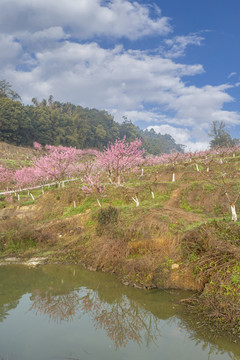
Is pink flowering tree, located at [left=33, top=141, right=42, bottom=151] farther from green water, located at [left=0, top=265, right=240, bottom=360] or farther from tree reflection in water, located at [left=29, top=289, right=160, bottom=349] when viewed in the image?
tree reflection in water, located at [left=29, top=289, right=160, bottom=349]

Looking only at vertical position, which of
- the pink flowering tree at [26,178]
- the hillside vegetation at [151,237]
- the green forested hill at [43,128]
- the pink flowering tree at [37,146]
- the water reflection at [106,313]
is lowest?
the water reflection at [106,313]

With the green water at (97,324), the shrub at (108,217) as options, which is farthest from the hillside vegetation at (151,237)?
the green water at (97,324)

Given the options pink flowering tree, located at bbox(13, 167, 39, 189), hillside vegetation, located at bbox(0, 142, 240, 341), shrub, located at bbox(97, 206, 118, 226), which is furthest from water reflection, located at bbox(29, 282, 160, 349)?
pink flowering tree, located at bbox(13, 167, 39, 189)

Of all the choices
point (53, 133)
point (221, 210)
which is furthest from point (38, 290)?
point (53, 133)

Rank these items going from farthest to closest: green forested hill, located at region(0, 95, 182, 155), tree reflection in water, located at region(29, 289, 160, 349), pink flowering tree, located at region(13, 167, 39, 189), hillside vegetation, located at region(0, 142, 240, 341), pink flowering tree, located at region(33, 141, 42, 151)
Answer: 1. pink flowering tree, located at region(33, 141, 42, 151)
2. green forested hill, located at region(0, 95, 182, 155)
3. pink flowering tree, located at region(13, 167, 39, 189)
4. hillside vegetation, located at region(0, 142, 240, 341)
5. tree reflection in water, located at region(29, 289, 160, 349)

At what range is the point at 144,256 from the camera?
11641 millimetres

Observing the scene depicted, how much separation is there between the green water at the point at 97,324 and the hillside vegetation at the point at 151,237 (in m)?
0.74

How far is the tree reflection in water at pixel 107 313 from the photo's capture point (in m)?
7.30

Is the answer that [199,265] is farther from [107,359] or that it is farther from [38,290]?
[38,290]

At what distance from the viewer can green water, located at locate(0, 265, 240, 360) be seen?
6.43 m

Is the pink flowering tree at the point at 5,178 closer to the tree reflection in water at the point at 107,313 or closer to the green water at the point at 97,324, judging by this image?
Result: the green water at the point at 97,324

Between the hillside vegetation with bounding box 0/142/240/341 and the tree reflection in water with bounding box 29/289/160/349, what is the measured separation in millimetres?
1583

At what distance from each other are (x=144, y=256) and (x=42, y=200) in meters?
14.1

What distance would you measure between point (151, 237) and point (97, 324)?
535 cm
